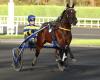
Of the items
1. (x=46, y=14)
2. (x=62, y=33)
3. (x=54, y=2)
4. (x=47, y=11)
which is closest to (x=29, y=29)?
(x=62, y=33)

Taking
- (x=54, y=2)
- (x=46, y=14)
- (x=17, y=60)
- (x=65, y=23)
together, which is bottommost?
(x=17, y=60)

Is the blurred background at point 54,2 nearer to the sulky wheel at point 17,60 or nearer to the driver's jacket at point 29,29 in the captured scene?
the driver's jacket at point 29,29

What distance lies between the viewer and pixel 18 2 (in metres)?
77.2

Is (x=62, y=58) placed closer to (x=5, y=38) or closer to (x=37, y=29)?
(x=37, y=29)

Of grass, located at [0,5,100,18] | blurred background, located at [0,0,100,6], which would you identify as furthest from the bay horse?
blurred background, located at [0,0,100,6]

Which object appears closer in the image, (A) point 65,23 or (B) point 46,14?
(A) point 65,23

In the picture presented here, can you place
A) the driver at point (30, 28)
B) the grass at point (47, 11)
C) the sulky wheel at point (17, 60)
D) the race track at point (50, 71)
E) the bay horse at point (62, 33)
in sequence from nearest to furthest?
the race track at point (50, 71) < the bay horse at point (62, 33) < the sulky wheel at point (17, 60) < the driver at point (30, 28) < the grass at point (47, 11)

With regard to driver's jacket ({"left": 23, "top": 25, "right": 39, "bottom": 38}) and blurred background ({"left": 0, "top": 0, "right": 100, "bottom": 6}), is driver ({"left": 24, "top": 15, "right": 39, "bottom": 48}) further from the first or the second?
blurred background ({"left": 0, "top": 0, "right": 100, "bottom": 6})

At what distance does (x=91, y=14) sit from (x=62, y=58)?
47.4 meters

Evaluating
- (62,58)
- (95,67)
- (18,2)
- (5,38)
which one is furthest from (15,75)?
(18,2)

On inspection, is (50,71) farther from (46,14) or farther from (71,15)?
(46,14)

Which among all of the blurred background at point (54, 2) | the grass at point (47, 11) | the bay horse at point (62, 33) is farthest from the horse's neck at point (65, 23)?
the blurred background at point (54, 2)

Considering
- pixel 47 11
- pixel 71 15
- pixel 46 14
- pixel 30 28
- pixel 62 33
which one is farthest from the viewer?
pixel 46 14

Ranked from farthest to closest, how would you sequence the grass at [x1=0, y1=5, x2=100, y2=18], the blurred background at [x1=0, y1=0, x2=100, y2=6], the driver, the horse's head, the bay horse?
the blurred background at [x1=0, y1=0, x2=100, y2=6], the grass at [x1=0, y1=5, x2=100, y2=18], the driver, the bay horse, the horse's head
